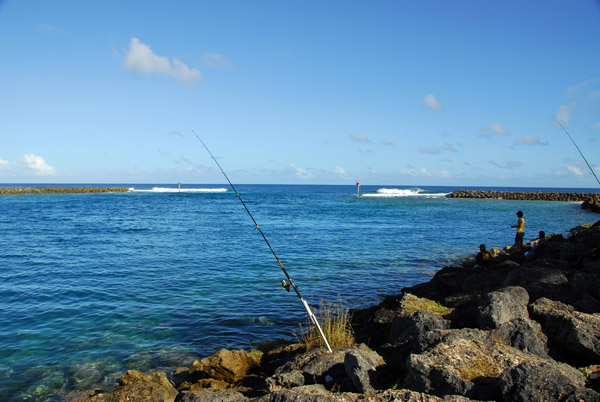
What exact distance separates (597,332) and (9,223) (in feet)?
127

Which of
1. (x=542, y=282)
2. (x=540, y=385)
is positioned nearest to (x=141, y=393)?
(x=540, y=385)

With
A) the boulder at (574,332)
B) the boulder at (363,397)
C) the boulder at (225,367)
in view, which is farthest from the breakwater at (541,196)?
the boulder at (363,397)

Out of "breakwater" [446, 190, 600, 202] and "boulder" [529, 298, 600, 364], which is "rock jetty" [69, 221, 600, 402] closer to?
"boulder" [529, 298, 600, 364]

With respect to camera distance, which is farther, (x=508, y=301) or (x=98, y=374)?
(x=98, y=374)

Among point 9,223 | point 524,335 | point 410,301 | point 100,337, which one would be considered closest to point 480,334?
point 524,335

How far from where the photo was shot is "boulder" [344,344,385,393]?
5.06 m

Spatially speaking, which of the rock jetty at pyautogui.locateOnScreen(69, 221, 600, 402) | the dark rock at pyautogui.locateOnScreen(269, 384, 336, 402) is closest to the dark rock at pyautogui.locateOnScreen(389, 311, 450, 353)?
the rock jetty at pyautogui.locateOnScreen(69, 221, 600, 402)

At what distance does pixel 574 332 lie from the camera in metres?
6.01

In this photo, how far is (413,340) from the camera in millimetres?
6207

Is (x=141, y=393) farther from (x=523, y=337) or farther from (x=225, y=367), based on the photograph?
(x=523, y=337)

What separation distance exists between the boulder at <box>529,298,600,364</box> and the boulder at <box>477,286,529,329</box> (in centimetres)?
37

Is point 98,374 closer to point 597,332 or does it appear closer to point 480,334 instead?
point 480,334

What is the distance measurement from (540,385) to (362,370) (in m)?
2.00

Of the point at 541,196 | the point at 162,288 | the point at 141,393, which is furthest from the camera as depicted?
the point at 541,196
